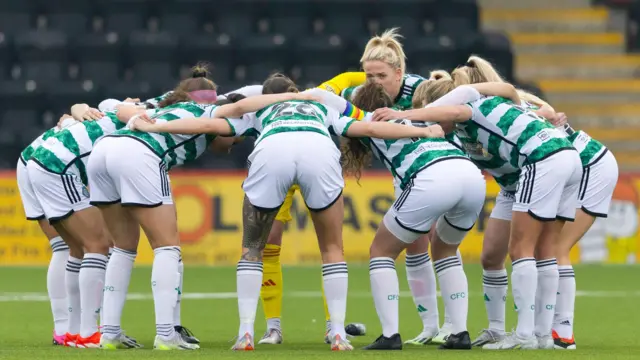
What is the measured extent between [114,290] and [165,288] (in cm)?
44

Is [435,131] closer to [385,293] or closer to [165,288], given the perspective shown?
[385,293]

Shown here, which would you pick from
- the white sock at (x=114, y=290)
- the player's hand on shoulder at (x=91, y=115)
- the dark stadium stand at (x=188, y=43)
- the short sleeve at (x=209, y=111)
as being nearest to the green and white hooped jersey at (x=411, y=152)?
the short sleeve at (x=209, y=111)

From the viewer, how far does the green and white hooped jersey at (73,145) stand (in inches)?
314

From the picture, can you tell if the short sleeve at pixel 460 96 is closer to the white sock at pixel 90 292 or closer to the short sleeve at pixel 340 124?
the short sleeve at pixel 340 124

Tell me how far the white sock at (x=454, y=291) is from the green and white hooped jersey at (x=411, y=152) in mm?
599

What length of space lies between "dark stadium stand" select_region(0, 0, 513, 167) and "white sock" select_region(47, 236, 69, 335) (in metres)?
7.79

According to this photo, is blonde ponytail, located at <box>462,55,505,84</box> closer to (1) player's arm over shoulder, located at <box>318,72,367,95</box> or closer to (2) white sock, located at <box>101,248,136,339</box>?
(1) player's arm over shoulder, located at <box>318,72,367,95</box>

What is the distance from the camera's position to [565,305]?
7840 mm

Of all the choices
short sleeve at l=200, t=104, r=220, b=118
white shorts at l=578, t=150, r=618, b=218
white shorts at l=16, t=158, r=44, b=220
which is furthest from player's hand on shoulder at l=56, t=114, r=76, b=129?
white shorts at l=578, t=150, r=618, b=218

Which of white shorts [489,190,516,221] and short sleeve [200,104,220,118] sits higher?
short sleeve [200,104,220,118]

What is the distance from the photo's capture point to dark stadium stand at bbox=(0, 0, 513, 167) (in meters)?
17.0

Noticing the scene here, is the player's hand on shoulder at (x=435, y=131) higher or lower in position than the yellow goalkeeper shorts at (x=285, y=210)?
higher

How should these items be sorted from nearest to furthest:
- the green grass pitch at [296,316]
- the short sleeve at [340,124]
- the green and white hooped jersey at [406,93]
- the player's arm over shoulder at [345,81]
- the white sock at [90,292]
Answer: the green grass pitch at [296,316] < the short sleeve at [340,124] < the white sock at [90,292] < the green and white hooped jersey at [406,93] < the player's arm over shoulder at [345,81]

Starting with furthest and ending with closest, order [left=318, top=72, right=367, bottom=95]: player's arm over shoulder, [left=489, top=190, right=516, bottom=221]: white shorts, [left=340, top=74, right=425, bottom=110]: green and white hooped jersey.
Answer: [left=318, top=72, right=367, bottom=95]: player's arm over shoulder, [left=340, top=74, right=425, bottom=110]: green and white hooped jersey, [left=489, top=190, right=516, bottom=221]: white shorts
